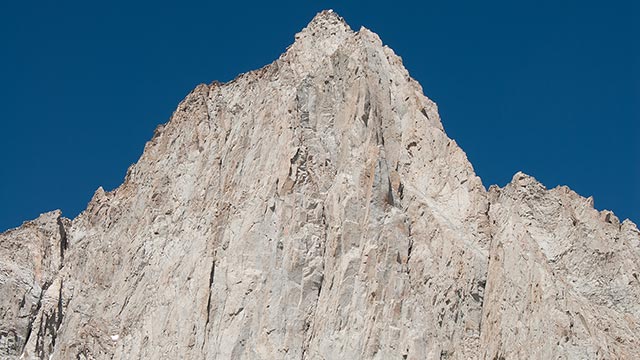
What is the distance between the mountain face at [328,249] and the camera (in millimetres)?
64062

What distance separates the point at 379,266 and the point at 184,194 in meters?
15.8

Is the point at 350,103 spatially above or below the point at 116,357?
above

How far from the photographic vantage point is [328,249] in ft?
218

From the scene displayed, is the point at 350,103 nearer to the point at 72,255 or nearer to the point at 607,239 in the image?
the point at 607,239

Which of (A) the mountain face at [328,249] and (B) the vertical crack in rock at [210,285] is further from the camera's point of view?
(B) the vertical crack in rock at [210,285]

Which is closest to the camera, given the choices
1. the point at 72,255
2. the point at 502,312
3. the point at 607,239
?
the point at 502,312

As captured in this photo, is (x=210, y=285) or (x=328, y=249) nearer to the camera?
(x=328, y=249)

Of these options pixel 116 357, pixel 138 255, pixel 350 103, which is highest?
pixel 350 103

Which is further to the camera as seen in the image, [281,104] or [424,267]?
[281,104]

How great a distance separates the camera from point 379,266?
65062 millimetres

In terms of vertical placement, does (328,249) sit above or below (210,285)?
above

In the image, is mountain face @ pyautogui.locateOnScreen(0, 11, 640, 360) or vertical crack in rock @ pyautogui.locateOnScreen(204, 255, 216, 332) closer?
mountain face @ pyautogui.locateOnScreen(0, 11, 640, 360)

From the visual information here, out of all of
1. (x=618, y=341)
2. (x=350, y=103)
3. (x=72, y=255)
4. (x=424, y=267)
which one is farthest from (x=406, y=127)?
(x=72, y=255)

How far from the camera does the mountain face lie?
64062 millimetres
